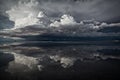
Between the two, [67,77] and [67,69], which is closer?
[67,77]

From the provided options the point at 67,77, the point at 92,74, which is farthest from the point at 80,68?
the point at 67,77

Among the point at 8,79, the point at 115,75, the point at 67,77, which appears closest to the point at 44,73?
the point at 67,77

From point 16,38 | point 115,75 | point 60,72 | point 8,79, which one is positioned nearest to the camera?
point 8,79

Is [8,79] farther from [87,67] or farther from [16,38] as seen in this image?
[16,38]

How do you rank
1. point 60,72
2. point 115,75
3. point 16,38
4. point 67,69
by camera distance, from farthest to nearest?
point 16,38 < point 67,69 < point 60,72 < point 115,75

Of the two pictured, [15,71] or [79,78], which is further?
[15,71]

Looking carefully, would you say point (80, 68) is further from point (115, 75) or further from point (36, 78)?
point (36, 78)

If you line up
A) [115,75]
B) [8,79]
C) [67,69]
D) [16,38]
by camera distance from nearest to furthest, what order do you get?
[8,79], [115,75], [67,69], [16,38]

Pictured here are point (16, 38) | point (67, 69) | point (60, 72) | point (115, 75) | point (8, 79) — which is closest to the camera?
point (8, 79)
